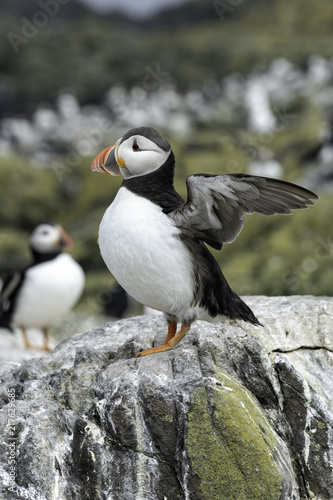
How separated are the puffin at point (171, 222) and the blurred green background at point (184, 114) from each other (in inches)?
336

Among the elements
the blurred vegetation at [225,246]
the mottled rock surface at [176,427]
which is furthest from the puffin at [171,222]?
the blurred vegetation at [225,246]

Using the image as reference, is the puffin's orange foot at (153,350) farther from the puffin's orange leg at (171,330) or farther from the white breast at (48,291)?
the white breast at (48,291)

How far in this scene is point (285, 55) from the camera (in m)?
58.3

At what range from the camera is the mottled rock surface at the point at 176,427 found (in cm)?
462

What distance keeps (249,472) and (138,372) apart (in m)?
1.10

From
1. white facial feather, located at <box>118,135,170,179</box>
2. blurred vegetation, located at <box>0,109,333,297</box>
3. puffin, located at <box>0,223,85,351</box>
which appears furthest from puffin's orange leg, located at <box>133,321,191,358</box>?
blurred vegetation, located at <box>0,109,333,297</box>

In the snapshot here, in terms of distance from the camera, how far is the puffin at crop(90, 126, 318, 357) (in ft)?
16.1

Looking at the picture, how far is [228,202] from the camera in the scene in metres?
5.04

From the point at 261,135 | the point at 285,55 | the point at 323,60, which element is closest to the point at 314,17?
the point at 285,55

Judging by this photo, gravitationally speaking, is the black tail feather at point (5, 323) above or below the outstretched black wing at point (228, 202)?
above

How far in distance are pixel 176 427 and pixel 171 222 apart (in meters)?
1.56

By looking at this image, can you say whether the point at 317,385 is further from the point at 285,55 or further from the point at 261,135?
the point at 285,55

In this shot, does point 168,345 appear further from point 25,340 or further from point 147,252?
point 25,340

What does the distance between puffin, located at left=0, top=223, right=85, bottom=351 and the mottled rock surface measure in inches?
216
